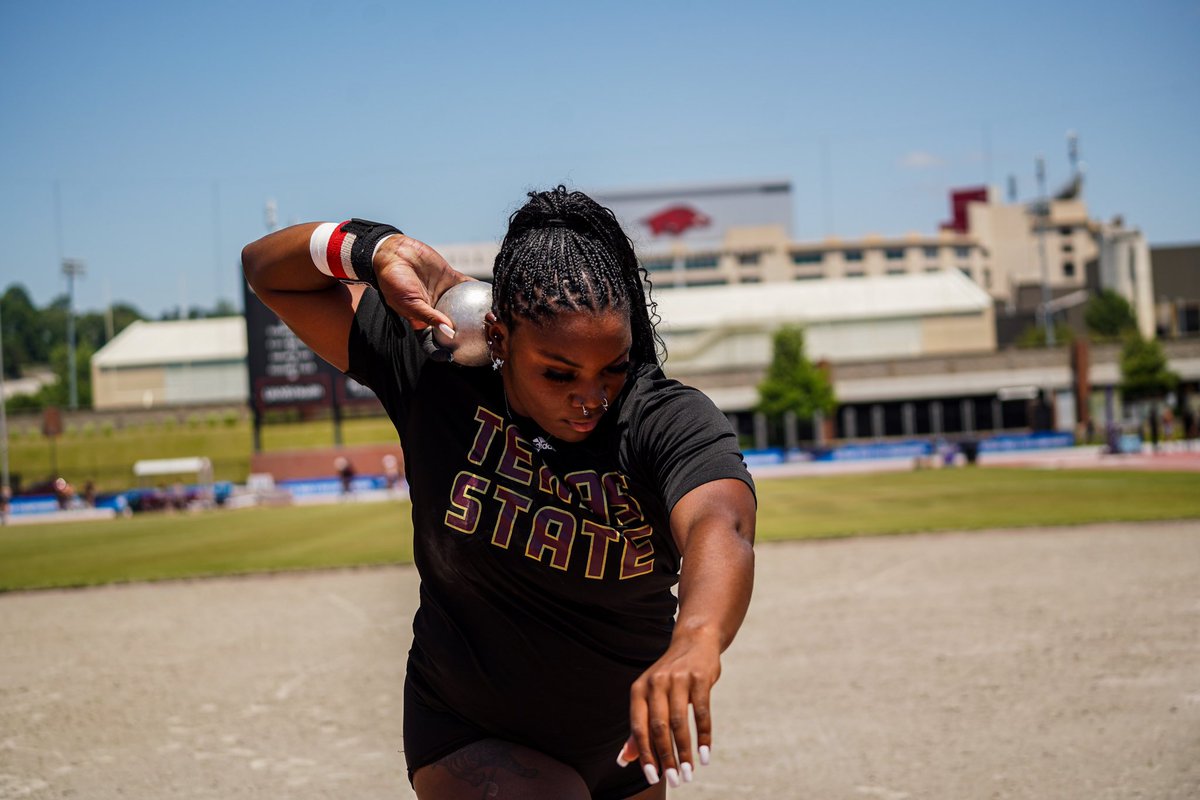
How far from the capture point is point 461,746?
2938 mm

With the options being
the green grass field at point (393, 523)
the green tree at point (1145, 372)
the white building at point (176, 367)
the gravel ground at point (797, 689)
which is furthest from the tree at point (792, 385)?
the gravel ground at point (797, 689)

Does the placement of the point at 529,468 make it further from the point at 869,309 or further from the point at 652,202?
the point at 652,202

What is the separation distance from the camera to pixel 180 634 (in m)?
13.2

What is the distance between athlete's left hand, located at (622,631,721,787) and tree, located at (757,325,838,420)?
6525 centimetres

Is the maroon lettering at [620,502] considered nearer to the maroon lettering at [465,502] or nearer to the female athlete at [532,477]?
the female athlete at [532,477]

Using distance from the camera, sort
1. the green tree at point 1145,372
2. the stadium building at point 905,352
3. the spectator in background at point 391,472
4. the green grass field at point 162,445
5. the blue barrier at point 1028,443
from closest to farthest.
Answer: the spectator in background at point 391,472 < the blue barrier at point 1028,443 < the green grass field at point 162,445 < the green tree at point 1145,372 < the stadium building at point 905,352

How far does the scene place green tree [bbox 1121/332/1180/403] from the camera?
210 feet

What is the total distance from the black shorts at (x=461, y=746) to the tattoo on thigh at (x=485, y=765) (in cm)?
3

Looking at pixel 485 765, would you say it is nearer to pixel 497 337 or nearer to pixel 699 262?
pixel 497 337

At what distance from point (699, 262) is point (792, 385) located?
213ft

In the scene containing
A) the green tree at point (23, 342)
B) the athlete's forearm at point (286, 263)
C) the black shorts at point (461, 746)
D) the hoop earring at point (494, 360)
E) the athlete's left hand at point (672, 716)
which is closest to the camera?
the athlete's left hand at point (672, 716)

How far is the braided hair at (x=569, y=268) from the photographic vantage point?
101 inches

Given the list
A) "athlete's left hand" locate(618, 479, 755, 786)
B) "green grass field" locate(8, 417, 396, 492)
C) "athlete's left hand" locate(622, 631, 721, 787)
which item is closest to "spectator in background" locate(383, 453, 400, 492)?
"green grass field" locate(8, 417, 396, 492)

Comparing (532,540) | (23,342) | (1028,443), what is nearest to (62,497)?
(1028,443)
